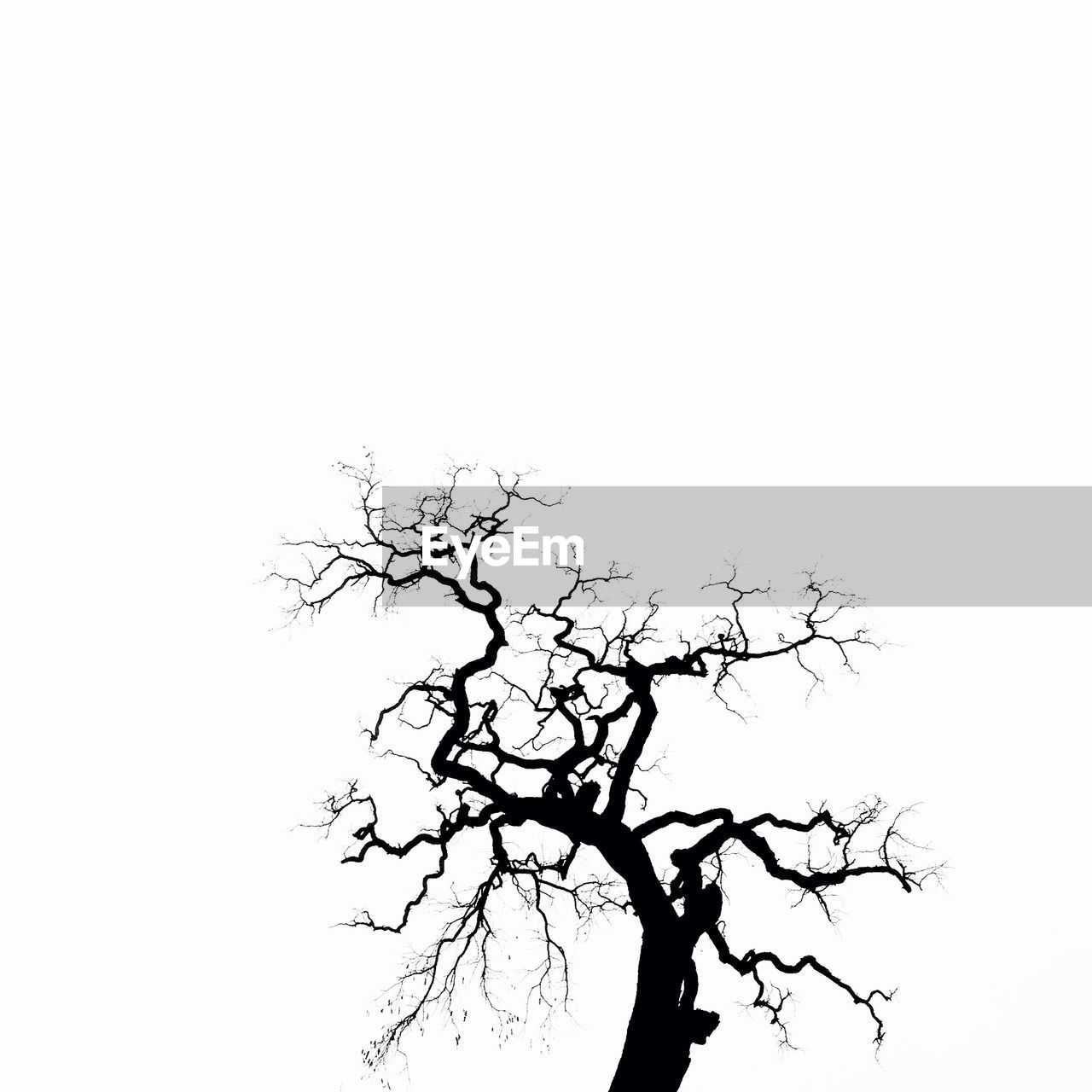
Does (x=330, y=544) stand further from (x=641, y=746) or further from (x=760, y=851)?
(x=760, y=851)

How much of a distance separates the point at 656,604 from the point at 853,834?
12.5ft

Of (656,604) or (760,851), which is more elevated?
(656,604)

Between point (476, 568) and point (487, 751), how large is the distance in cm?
234

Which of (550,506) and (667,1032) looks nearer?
(667,1032)

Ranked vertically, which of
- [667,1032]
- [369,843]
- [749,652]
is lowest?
[667,1032]

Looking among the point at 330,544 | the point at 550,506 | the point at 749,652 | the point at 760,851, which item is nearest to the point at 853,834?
the point at 760,851

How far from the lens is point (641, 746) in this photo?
19.5 metres

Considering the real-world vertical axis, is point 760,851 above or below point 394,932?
above

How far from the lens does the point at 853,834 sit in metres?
19.2

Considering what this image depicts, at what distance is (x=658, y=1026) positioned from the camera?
18719mm

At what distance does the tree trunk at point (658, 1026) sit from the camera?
18547mm

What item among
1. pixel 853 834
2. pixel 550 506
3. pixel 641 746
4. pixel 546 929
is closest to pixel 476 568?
pixel 550 506

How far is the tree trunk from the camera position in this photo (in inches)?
730

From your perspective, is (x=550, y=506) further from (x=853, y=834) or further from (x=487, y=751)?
(x=853, y=834)
